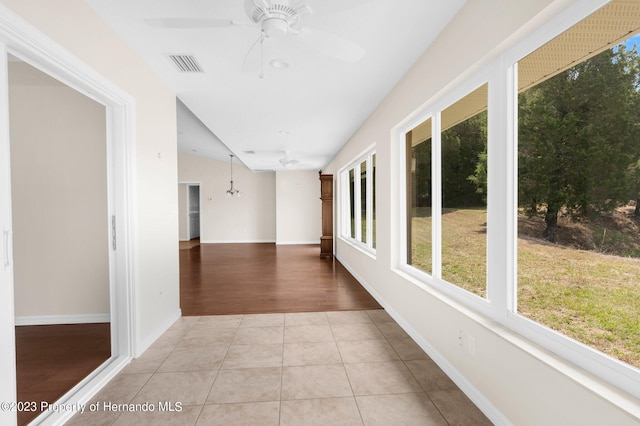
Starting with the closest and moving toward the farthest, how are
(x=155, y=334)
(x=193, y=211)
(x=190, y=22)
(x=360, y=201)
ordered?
(x=190, y=22), (x=155, y=334), (x=360, y=201), (x=193, y=211)

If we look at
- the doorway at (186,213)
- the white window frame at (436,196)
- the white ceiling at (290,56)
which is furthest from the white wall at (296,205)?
the white window frame at (436,196)

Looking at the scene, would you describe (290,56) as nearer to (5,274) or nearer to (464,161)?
(464,161)

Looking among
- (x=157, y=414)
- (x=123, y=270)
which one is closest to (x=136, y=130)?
(x=123, y=270)

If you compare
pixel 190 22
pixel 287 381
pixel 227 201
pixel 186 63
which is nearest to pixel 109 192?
pixel 186 63

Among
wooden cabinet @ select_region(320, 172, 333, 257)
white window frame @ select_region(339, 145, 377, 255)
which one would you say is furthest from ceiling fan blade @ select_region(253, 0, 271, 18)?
wooden cabinet @ select_region(320, 172, 333, 257)

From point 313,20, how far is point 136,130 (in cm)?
174

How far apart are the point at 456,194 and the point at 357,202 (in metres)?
3.84

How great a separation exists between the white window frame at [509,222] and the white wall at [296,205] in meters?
8.78

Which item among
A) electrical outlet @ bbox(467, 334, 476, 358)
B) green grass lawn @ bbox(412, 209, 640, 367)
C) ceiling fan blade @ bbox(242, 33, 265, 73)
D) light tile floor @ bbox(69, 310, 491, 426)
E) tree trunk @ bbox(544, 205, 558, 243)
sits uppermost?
ceiling fan blade @ bbox(242, 33, 265, 73)

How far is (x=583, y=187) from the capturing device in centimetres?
144

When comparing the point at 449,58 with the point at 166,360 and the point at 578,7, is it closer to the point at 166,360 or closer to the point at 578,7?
the point at 578,7

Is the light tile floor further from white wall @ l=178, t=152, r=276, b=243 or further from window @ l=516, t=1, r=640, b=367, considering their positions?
white wall @ l=178, t=152, r=276, b=243

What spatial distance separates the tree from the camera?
1.24 meters

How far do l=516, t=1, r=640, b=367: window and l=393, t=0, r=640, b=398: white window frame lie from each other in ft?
0.13
